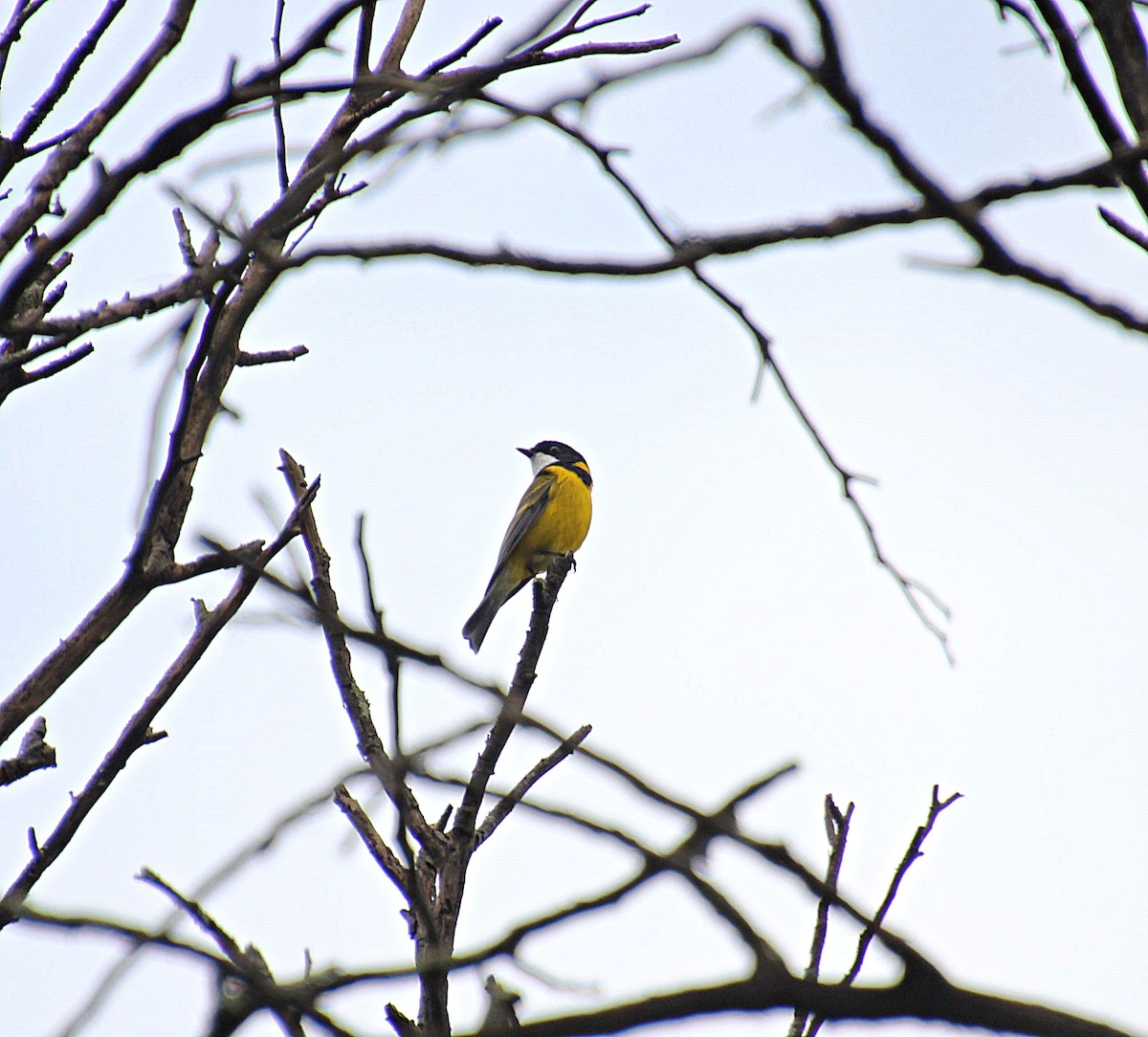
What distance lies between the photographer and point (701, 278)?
6.28ft

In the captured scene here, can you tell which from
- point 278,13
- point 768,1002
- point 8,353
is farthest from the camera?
point 8,353

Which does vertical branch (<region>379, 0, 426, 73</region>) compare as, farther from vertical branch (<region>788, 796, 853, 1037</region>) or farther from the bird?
the bird

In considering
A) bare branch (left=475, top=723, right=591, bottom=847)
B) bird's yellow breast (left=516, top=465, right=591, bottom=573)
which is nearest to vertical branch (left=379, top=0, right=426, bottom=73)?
bare branch (left=475, top=723, right=591, bottom=847)

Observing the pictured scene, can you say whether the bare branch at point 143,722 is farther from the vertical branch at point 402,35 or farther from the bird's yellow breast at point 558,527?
the bird's yellow breast at point 558,527

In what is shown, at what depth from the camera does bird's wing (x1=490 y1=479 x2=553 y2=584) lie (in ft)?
32.1

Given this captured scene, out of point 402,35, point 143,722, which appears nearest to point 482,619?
point 402,35

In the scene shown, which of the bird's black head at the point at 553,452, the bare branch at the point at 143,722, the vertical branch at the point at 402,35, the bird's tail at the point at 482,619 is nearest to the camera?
the bare branch at the point at 143,722

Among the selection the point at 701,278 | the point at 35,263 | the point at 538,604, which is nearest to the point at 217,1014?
the point at 701,278

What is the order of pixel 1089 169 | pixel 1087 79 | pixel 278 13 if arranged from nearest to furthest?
1. pixel 1089 169
2. pixel 1087 79
3. pixel 278 13

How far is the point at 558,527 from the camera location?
984cm

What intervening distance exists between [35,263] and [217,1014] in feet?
4.74

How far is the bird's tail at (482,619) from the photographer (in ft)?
Answer: 31.6

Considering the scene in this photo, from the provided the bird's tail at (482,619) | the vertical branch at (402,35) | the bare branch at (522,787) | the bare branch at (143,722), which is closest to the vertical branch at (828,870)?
the bare branch at (522,787)

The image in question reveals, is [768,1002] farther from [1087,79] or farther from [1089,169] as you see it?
[1087,79]
